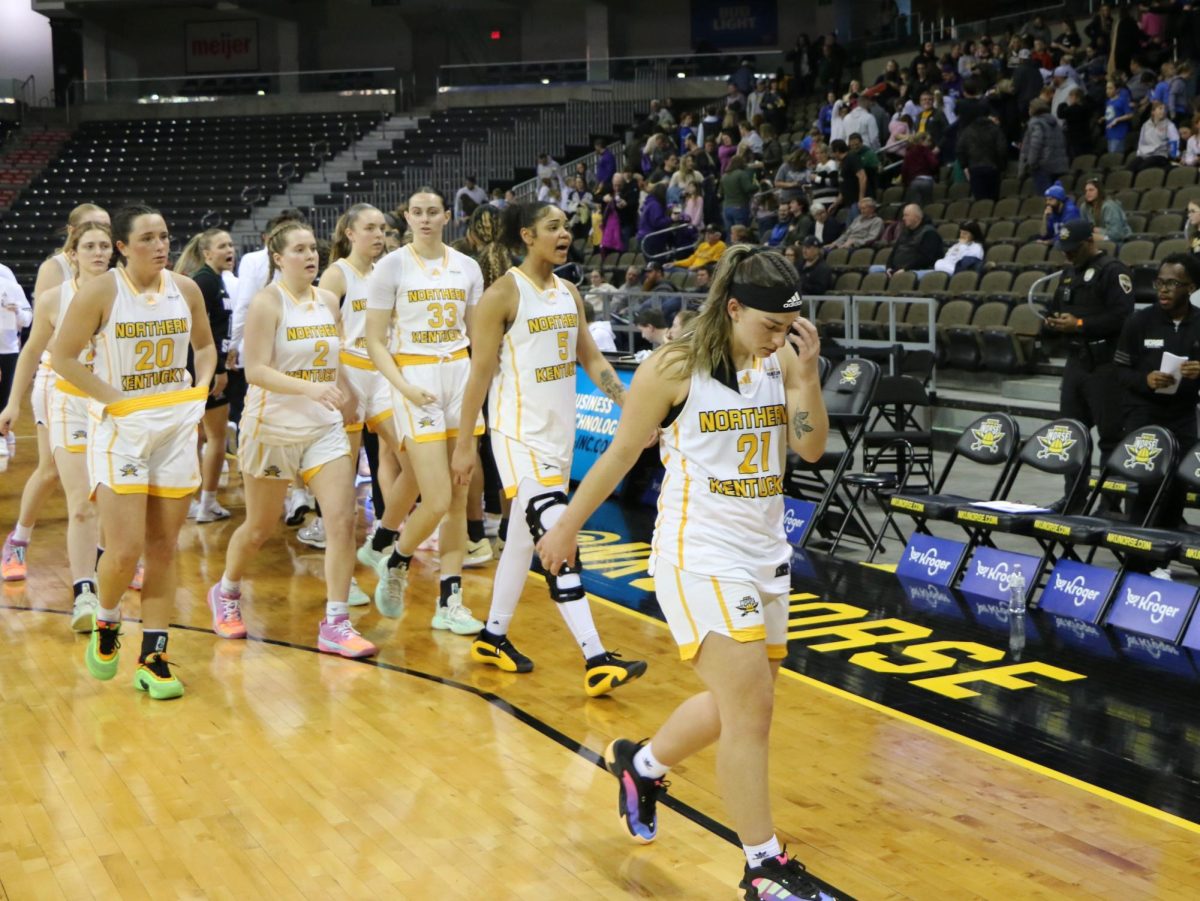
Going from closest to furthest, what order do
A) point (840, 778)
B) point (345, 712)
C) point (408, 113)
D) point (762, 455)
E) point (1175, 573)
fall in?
1. point (762, 455)
2. point (840, 778)
3. point (345, 712)
4. point (1175, 573)
5. point (408, 113)

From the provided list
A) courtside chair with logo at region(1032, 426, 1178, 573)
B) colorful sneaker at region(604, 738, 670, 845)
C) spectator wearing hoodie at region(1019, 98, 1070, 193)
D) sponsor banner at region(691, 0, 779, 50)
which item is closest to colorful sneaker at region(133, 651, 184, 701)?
colorful sneaker at region(604, 738, 670, 845)

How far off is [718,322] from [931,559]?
4364 millimetres

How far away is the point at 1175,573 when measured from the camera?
7402mm

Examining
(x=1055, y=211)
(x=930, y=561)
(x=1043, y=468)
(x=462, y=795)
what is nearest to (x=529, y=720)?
(x=462, y=795)

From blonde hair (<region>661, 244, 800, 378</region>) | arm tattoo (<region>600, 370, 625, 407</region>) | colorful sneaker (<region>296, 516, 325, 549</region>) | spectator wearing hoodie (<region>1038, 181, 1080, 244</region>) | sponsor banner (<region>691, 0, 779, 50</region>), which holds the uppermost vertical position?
sponsor banner (<region>691, 0, 779, 50</region>)

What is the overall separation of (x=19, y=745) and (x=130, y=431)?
3.98ft

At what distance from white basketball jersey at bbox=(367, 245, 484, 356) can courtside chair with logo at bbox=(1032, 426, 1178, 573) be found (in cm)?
301

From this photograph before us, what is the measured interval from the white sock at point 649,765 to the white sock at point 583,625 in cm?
150

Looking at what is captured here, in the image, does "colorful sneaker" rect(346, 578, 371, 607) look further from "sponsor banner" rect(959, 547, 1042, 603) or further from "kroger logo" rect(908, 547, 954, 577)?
"sponsor banner" rect(959, 547, 1042, 603)

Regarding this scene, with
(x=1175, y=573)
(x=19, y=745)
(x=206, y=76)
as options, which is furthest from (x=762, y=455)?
(x=206, y=76)

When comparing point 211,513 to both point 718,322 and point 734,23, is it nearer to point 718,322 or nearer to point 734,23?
point 718,322

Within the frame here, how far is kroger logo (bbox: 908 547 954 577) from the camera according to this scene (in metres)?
7.53

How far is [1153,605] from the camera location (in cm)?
646

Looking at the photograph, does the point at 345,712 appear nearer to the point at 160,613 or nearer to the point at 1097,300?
the point at 160,613
